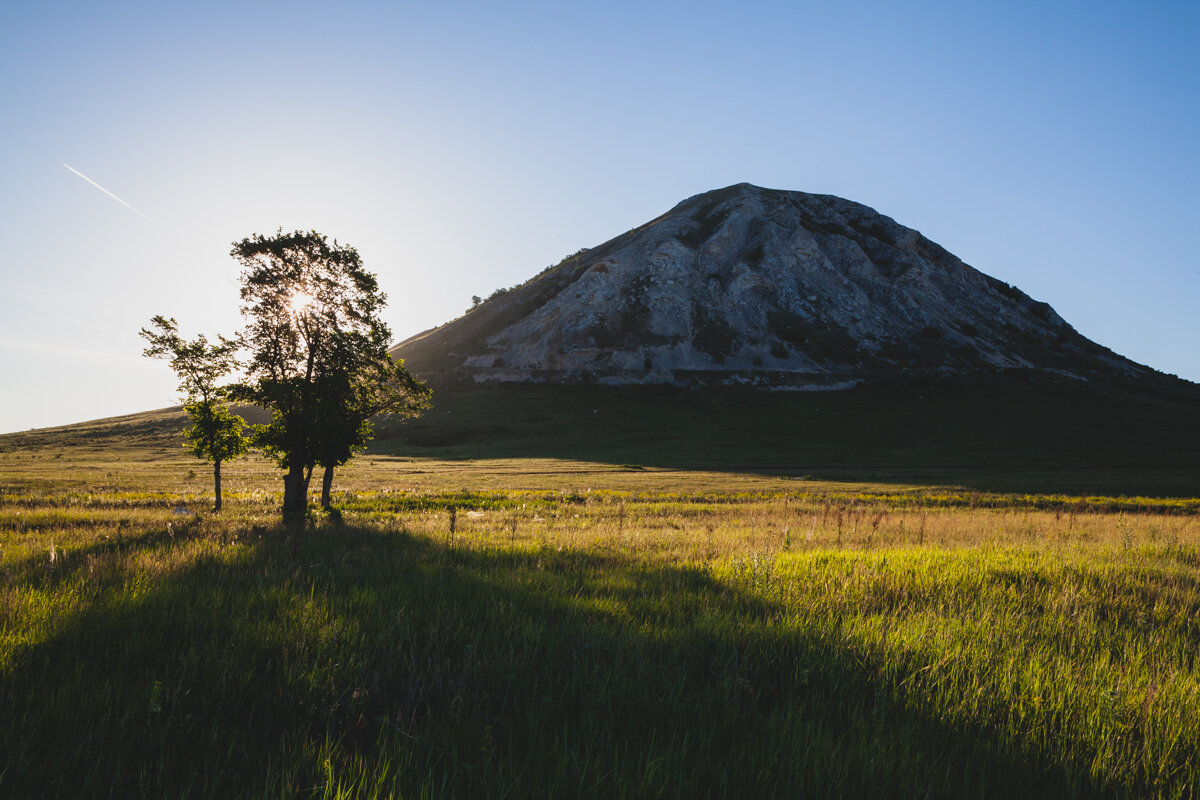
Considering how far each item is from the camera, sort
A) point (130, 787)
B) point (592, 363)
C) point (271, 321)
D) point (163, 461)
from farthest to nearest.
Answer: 1. point (592, 363)
2. point (163, 461)
3. point (271, 321)
4. point (130, 787)

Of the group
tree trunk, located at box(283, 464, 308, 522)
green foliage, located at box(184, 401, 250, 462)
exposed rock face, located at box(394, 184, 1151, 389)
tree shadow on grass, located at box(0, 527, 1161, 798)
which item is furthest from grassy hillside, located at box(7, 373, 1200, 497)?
tree shadow on grass, located at box(0, 527, 1161, 798)

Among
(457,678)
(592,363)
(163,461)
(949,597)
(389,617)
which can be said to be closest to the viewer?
(457,678)

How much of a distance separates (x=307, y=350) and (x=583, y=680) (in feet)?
70.9

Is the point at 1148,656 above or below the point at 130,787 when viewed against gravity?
A: below

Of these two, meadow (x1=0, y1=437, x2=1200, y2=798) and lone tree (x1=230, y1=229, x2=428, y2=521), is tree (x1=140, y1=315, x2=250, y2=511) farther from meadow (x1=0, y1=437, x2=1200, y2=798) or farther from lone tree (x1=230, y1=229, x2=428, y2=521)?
meadow (x1=0, y1=437, x2=1200, y2=798)

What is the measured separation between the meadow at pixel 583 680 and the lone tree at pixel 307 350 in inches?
590

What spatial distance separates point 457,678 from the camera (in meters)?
2.98

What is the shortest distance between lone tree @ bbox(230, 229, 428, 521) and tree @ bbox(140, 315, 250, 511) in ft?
4.02

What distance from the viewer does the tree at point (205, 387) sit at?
2056cm

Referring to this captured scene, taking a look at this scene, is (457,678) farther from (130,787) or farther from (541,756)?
(130,787)

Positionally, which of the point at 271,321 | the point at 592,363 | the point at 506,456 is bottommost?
the point at 506,456

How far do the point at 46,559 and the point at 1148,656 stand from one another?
11.4 metres

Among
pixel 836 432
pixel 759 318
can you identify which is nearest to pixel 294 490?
pixel 836 432

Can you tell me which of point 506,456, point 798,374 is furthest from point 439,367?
point 798,374
